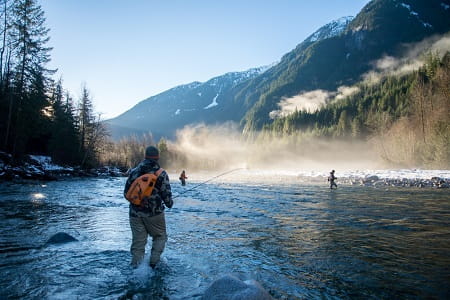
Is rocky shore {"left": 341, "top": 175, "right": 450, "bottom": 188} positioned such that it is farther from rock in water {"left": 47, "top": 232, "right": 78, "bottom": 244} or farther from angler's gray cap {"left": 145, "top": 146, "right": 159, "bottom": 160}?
rock in water {"left": 47, "top": 232, "right": 78, "bottom": 244}

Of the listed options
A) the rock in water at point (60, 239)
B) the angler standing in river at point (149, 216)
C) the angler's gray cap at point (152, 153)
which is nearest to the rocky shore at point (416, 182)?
the angler standing in river at point (149, 216)

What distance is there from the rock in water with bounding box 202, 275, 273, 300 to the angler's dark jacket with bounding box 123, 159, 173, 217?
2.07 metres

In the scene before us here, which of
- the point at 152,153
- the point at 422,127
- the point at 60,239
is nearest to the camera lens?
the point at 152,153

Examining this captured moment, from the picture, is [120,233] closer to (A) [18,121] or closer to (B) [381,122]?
(A) [18,121]

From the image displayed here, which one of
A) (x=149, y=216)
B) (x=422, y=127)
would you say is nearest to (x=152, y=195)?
(x=149, y=216)

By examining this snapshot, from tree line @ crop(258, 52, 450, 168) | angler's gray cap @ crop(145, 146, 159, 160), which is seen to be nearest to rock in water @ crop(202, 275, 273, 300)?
angler's gray cap @ crop(145, 146, 159, 160)

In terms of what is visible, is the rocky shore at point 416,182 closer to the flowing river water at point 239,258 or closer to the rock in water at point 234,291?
the flowing river water at point 239,258

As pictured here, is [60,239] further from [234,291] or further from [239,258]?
[234,291]

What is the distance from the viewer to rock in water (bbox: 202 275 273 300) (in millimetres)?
3736

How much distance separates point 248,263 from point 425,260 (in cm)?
409

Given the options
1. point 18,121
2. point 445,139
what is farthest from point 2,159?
point 445,139

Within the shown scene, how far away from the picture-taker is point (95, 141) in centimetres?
5503

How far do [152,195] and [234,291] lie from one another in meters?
2.67

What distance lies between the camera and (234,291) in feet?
12.8
